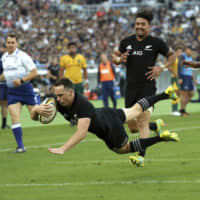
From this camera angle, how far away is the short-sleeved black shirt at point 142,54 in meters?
9.31

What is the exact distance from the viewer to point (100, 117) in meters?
7.71

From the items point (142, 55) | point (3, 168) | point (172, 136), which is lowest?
point (3, 168)

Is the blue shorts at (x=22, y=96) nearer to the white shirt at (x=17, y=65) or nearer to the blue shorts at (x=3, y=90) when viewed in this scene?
the white shirt at (x=17, y=65)

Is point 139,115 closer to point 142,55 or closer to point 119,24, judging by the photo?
point 142,55

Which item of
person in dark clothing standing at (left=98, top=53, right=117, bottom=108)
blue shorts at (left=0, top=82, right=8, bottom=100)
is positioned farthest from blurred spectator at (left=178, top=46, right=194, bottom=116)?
blue shorts at (left=0, top=82, right=8, bottom=100)

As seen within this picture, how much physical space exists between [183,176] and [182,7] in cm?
4468

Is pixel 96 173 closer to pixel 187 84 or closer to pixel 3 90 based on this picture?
pixel 3 90

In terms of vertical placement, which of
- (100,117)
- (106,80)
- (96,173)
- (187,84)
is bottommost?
(106,80)

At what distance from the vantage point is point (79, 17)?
42.8 metres

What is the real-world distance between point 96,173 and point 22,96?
3261mm

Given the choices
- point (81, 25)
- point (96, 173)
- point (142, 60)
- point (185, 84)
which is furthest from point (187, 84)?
point (81, 25)

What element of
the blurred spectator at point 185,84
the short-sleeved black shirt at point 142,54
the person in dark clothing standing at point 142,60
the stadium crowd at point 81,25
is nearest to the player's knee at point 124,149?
the person in dark clothing standing at point 142,60

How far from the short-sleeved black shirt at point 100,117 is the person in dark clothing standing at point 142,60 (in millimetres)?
1245

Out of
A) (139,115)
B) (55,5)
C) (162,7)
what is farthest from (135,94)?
(162,7)
